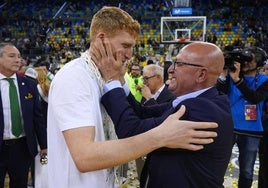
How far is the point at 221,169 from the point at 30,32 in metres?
21.8

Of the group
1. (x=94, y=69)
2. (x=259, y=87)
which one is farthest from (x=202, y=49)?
(x=259, y=87)

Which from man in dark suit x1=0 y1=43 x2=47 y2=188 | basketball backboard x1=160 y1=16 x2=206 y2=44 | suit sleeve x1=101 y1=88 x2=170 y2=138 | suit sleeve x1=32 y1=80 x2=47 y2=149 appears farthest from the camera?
basketball backboard x1=160 y1=16 x2=206 y2=44

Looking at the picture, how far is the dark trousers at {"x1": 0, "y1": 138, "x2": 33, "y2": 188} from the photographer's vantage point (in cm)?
323

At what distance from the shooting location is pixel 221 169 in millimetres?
1700

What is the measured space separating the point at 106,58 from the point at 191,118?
1.65 ft

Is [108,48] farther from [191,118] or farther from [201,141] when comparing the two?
[201,141]

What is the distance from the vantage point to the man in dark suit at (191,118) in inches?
61.6

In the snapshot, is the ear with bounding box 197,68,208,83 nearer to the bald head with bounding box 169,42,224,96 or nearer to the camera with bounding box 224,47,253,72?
the bald head with bounding box 169,42,224,96

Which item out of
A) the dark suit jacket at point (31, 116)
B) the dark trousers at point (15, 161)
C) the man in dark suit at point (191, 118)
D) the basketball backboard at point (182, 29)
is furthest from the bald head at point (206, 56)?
the basketball backboard at point (182, 29)

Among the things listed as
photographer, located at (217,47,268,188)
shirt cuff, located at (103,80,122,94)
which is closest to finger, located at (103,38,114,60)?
shirt cuff, located at (103,80,122,94)

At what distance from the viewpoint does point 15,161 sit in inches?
128

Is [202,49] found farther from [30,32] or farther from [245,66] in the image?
[30,32]

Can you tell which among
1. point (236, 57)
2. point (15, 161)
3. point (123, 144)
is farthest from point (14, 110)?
point (236, 57)

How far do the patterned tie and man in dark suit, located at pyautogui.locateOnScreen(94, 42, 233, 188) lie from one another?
1920 mm
